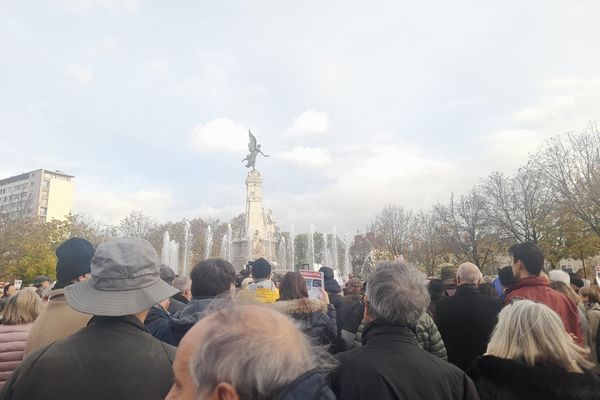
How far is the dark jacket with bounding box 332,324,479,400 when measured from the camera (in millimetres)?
2602

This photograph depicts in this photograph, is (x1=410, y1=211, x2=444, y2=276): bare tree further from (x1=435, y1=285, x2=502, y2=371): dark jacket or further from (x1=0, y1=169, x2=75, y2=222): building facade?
(x1=0, y1=169, x2=75, y2=222): building facade

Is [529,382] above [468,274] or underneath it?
underneath

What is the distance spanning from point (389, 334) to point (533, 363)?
0.91 meters

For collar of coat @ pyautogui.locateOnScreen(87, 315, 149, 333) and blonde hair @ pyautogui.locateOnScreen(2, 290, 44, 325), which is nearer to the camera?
collar of coat @ pyautogui.locateOnScreen(87, 315, 149, 333)

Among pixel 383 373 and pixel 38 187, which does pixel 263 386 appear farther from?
pixel 38 187

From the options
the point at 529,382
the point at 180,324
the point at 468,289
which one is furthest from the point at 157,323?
the point at 468,289

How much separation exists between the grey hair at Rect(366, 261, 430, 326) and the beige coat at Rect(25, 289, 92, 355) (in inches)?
83.7

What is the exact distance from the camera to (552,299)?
15.4 ft

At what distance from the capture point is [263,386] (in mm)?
1482

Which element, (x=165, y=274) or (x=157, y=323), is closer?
(x=157, y=323)

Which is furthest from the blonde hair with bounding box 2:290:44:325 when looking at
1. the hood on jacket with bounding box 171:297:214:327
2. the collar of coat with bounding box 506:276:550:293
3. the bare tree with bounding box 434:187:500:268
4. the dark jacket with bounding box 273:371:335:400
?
the bare tree with bounding box 434:187:500:268

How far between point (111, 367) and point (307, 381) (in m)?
1.21

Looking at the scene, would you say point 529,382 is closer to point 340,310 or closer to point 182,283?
point 340,310

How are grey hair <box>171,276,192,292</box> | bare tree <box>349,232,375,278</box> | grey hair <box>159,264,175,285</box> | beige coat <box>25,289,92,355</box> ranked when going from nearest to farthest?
beige coat <box>25,289,92,355</box> → grey hair <box>159,264,175,285</box> → grey hair <box>171,276,192,292</box> → bare tree <box>349,232,375,278</box>
